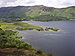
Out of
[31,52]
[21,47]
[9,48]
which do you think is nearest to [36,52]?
[31,52]

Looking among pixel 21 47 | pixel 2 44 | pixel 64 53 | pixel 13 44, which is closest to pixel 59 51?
pixel 64 53

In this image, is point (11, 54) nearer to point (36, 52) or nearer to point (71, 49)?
point (36, 52)

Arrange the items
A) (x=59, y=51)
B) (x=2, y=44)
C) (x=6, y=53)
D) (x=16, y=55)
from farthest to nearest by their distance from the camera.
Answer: (x=2, y=44)
(x=59, y=51)
(x=6, y=53)
(x=16, y=55)

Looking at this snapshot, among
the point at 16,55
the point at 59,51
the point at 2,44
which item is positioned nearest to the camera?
the point at 16,55

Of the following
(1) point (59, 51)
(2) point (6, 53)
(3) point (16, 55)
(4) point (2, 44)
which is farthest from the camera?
(4) point (2, 44)

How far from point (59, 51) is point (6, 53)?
31.5 metres

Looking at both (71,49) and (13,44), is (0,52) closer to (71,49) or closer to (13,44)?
(13,44)

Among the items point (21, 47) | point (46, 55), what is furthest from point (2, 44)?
point (46, 55)

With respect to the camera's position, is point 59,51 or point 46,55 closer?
point 46,55

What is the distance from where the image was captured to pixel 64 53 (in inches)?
3469

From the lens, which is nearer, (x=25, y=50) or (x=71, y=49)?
(x=25, y=50)

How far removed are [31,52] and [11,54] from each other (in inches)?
446

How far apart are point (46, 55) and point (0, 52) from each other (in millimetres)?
26573

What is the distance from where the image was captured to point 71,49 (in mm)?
96125
